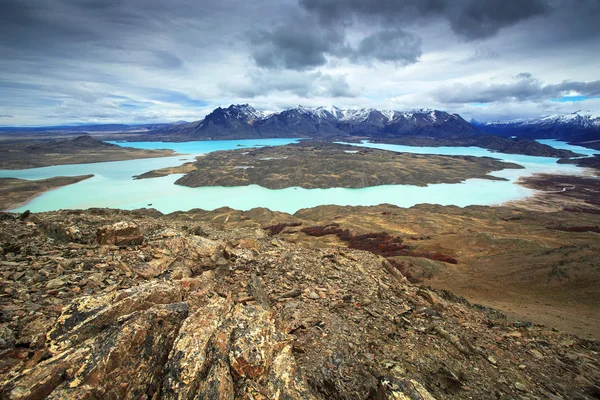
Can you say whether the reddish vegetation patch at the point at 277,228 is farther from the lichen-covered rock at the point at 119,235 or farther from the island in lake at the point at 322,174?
the island in lake at the point at 322,174

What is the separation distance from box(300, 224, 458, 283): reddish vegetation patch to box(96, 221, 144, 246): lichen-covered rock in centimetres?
2730

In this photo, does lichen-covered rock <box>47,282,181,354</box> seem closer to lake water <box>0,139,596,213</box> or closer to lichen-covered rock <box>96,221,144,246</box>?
lichen-covered rock <box>96,221,144,246</box>

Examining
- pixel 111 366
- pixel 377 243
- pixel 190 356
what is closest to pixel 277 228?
pixel 377 243

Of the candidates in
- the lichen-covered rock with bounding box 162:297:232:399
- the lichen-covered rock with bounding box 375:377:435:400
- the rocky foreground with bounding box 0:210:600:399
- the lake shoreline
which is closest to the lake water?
the lake shoreline

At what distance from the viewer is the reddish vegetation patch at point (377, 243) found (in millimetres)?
39078

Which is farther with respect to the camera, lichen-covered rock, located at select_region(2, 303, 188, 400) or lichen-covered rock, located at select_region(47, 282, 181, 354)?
lichen-covered rock, located at select_region(47, 282, 181, 354)

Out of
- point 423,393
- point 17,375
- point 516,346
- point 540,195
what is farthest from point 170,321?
point 540,195

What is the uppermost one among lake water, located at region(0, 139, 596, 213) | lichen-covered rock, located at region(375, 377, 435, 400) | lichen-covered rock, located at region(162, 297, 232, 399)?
lichen-covered rock, located at region(162, 297, 232, 399)

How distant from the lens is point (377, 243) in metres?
46.3

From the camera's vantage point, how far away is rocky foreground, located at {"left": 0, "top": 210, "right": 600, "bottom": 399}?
645 cm

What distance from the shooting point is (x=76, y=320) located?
290 inches

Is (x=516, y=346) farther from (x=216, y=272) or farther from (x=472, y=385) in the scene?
(x=216, y=272)

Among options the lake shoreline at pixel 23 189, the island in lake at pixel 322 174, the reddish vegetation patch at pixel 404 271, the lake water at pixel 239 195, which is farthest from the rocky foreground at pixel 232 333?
the island in lake at pixel 322 174

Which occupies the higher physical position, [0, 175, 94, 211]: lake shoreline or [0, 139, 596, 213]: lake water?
[0, 175, 94, 211]: lake shoreline
